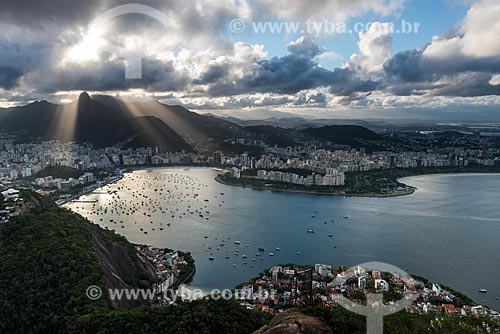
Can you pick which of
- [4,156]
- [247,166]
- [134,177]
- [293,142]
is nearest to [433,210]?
[247,166]

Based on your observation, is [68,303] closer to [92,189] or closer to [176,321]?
[176,321]

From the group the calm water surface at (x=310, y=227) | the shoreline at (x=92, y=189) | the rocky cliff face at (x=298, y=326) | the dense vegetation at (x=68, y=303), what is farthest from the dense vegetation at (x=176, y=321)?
the shoreline at (x=92, y=189)

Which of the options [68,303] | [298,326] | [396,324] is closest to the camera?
[298,326]

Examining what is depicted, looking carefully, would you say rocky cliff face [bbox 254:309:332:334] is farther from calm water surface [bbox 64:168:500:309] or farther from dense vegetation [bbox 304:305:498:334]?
calm water surface [bbox 64:168:500:309]

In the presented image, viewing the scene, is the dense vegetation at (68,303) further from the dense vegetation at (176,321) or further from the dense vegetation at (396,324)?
the dense vegetation at (396,324)

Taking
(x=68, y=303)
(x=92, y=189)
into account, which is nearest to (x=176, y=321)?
(x=68, y=303)

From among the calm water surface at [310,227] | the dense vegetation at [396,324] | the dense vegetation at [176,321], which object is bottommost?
the calm water surface at [310,227]
